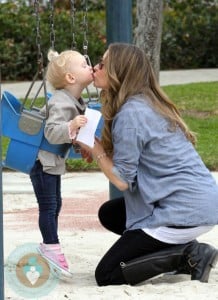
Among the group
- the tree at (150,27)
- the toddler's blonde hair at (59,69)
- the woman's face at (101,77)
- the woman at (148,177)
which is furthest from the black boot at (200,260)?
the tree at (150,27)

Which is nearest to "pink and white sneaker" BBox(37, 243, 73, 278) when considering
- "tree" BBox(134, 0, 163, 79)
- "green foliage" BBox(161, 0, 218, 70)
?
"tree" BBox(134, 0, 163, 79)

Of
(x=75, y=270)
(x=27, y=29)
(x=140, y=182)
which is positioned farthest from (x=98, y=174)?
(x=27, y=29)

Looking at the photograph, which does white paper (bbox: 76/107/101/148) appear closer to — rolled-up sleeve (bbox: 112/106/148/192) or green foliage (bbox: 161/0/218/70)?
rolled-up sleeve (bbox: 112/106/148/192)

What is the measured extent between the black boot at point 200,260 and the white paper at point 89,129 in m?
0.74

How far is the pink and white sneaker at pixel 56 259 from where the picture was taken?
509 cm

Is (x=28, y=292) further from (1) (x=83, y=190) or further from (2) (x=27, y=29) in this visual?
(2) (x=27, y=29)

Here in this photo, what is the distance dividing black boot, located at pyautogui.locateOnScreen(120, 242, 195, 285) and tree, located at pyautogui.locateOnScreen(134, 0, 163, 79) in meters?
6.61

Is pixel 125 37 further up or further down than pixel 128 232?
further up

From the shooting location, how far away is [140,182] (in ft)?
15.9

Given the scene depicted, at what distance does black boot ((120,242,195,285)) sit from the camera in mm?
4887

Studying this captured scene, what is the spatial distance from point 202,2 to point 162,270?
13.7m

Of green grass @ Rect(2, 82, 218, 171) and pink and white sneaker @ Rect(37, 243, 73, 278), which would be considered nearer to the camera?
pink and white sneaker @ Rect(37, 243, 73, 278)

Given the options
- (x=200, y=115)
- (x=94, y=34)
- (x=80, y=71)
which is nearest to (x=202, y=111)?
(x=200, y=115)

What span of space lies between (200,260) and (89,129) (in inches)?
34.3
